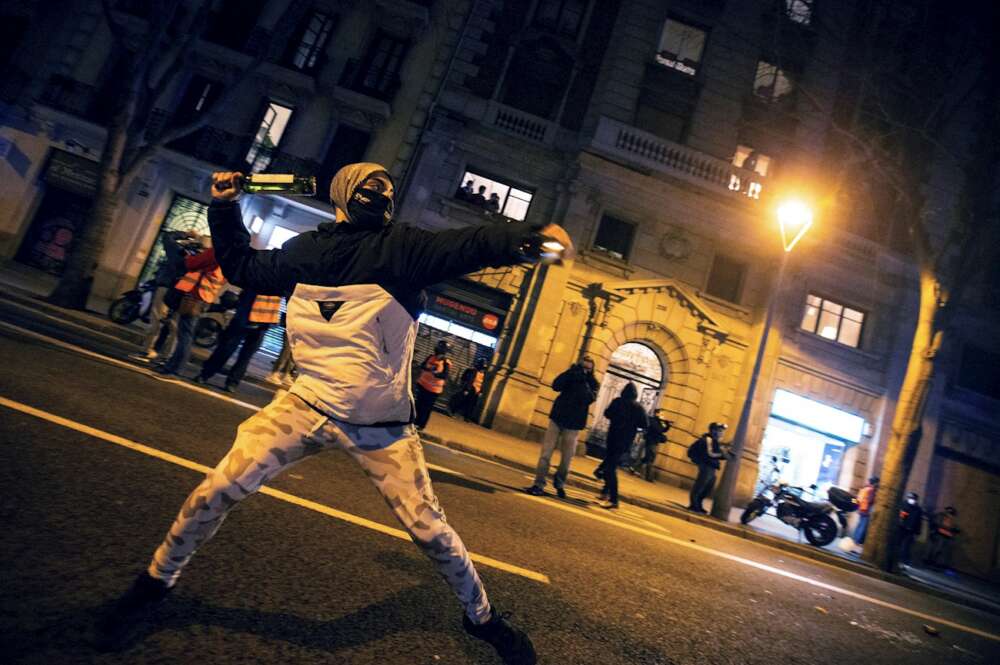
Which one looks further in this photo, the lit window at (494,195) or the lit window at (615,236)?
the lit window at (615,236)

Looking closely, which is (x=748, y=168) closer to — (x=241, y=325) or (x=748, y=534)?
(x=748, y=534)

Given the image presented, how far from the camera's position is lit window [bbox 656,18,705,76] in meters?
14.8

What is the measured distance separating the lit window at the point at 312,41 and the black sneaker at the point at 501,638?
17.6 metres

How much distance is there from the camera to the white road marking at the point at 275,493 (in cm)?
299

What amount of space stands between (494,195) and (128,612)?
536 inches

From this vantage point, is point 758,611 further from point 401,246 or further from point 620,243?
point 620,243

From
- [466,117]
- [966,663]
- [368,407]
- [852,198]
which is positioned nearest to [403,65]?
[466,117]

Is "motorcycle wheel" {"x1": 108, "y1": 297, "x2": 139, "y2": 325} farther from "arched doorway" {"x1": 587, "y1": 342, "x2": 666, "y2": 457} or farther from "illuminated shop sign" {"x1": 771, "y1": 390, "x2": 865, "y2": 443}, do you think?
"illuminated shop sign" {"x1": 771, "y1": 390, "x2": 865, "y2": 443}

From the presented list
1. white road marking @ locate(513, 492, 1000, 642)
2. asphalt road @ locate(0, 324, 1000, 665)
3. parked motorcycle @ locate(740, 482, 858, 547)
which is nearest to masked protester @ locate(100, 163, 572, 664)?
asphalt road @ locate(0, 324, 1000, 665)

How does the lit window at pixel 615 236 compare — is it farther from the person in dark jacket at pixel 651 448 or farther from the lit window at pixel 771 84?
the lit window at pixel 771 84

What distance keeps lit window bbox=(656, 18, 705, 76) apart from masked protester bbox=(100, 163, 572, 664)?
1626cm

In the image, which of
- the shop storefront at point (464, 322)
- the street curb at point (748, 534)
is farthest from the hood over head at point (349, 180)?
the shop storefront at point (464, 322)

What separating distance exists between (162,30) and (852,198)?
1928cm

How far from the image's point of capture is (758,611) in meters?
3.58
